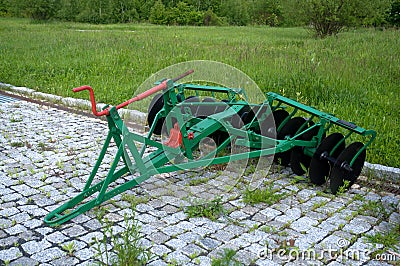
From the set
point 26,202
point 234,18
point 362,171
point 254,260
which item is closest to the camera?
point 254,260

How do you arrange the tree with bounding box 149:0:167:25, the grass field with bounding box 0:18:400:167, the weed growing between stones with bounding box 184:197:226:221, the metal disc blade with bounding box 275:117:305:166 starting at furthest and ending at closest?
the tree with bounding box 149:0:167:25 → the grass field with bounding box 0:18:400:167 → the metal disc blade with bounding box 275:117:305:166 → the weed growing between stones with bounding box 184:197:226:221

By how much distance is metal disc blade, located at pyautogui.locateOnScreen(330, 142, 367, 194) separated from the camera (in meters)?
4.35

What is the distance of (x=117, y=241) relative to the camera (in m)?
3.49

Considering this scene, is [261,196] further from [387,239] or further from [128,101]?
[128,101]

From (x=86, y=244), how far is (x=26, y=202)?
39.3 inches

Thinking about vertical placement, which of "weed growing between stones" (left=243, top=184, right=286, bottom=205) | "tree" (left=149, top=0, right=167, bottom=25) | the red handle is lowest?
"weed growing between stones" (left=243, top=184, right=286, bottom=205)

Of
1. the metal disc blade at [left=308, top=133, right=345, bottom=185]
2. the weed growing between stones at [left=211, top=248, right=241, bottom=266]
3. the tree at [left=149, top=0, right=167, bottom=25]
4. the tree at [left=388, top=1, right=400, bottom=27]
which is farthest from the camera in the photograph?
the tree at [left=149, top=0, right=167, bottom=25]

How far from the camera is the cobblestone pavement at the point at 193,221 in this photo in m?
3.38

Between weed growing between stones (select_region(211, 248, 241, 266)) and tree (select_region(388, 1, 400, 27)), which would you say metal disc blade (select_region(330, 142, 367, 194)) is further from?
tree (select_region(388, 1, 400, 27))

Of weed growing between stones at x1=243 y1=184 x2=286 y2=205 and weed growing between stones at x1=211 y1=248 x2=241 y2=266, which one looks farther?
weed growing between stones at x1=243 y1=184 x2=286 y2=205

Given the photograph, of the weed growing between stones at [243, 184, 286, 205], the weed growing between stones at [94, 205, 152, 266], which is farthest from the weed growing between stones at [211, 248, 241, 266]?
the weed growing between stones at [243, 184, 286, 205]

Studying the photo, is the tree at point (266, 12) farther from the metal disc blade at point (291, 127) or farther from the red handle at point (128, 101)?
the red handle at point (128, 101)

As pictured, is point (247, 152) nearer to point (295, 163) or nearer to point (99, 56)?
point (295, 163)

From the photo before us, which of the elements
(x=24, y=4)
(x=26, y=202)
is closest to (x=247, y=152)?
(x=26, y=202)
